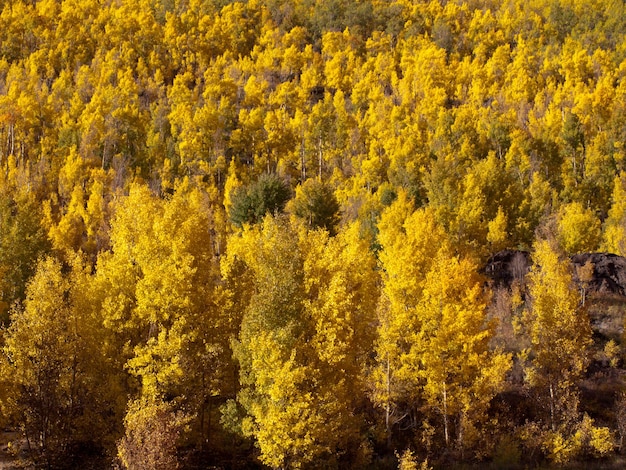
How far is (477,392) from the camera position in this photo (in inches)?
918

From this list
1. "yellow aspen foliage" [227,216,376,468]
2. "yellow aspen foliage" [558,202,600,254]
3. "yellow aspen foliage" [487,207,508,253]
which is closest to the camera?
"yellow aspen foliage" [227,216,376,468]

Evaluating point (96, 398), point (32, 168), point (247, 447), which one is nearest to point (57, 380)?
point (96, 398)

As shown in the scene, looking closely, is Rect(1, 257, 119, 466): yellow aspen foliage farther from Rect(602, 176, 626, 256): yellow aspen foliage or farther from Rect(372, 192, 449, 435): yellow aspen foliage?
Rect(602, 176, 626, 256): yellow aspen foliage

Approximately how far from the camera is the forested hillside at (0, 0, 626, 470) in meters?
20.6

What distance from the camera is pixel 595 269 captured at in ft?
139

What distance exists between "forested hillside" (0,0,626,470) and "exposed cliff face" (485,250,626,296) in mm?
1195

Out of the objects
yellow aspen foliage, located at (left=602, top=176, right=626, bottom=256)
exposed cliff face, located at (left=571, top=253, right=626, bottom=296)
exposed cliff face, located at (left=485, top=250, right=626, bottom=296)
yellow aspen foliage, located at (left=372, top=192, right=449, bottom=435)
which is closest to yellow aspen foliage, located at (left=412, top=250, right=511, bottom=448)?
yellow aspen foliage, located at (left=372, top=192, right=449, bottom=435)

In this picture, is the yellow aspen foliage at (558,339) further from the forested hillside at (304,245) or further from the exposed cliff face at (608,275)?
the exposed cliff face at (608,275)

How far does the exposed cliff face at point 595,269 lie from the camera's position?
42.5 metres

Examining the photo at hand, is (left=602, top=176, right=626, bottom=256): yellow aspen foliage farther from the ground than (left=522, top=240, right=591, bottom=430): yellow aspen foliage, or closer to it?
farther from the ground

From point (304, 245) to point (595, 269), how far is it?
28.6 metres

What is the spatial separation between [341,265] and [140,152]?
5665 cm

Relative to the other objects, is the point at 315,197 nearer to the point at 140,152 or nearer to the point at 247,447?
the point at 247,447

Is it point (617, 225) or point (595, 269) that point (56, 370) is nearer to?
point (595, 269)
